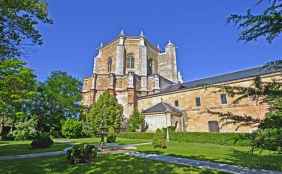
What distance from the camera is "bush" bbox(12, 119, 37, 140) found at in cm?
3103

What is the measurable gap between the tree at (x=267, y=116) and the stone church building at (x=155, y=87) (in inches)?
887

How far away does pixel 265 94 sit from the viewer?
103 inches

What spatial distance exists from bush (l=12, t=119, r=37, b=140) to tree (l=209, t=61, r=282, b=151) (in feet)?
111

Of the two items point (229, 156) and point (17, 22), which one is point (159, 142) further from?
point (17, 22)

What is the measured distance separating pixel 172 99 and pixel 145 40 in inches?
799

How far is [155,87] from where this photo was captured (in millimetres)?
44406

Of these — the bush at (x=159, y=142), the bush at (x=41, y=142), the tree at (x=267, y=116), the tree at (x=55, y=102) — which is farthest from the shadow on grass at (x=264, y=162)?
the tree at (x=55, y=102)

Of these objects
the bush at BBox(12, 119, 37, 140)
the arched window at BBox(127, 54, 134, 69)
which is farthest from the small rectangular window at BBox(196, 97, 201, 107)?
the bush at BBox(12, 119, 37, 140)

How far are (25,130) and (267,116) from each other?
3504 centimetres

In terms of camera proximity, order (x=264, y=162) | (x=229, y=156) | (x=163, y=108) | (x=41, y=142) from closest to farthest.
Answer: (x=264, y=162) < (x=229, y=156) < (x=41, y=142) < (x=163, y=108)

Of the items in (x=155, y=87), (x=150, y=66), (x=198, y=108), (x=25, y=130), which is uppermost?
(x=150, y=66)

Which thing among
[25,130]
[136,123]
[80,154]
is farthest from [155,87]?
[80,154]

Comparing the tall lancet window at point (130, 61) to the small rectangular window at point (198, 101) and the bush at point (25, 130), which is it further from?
the bush at point (25, 130)

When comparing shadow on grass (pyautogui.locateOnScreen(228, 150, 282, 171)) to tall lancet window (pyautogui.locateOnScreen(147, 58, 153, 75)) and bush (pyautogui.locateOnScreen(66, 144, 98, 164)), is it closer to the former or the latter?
bush (pyautogui.locateOnScreen(66, 144, 98, 164))
